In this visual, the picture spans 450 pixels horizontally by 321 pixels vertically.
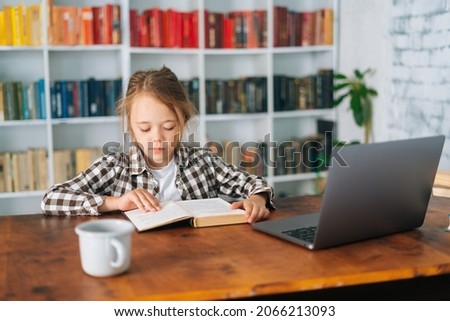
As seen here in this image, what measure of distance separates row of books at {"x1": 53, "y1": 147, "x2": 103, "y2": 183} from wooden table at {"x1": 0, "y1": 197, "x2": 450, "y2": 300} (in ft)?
7.16

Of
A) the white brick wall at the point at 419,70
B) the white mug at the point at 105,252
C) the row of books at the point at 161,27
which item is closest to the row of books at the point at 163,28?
the row of books at the point at 161,27

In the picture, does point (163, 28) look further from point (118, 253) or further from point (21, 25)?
point (118, 253)

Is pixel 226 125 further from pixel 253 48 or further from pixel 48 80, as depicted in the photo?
pixel 48 80

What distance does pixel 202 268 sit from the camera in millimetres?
1221

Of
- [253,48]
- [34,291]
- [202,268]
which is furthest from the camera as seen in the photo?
[253,48]

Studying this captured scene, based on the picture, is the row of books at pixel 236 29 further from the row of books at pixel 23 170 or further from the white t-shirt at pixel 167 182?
the white t-shirt at pixel 167 182

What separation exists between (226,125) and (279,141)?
40 cm

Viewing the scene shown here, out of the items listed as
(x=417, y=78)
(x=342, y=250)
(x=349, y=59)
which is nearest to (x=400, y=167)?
(x=342, y=250)

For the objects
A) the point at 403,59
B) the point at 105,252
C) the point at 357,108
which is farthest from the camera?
the point at 357,108

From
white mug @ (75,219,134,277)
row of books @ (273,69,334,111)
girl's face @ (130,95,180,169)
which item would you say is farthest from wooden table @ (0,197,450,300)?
row of books @ (273,69,334,111)

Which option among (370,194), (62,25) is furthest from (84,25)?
(370,194)

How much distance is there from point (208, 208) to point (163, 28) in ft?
7.48

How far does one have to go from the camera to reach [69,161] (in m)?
3.75

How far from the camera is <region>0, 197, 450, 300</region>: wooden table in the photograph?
1.11 meters
